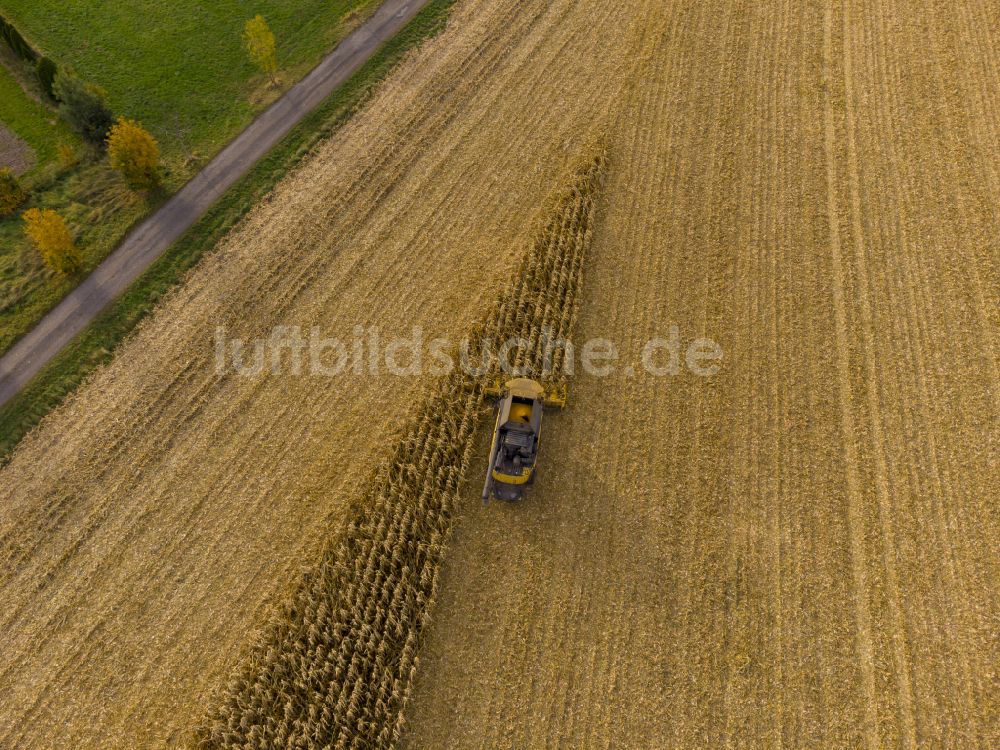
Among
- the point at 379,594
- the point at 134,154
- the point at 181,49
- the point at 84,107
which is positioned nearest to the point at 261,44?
the point at 181,49

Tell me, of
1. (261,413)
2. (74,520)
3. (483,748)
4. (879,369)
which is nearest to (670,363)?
(879,369)

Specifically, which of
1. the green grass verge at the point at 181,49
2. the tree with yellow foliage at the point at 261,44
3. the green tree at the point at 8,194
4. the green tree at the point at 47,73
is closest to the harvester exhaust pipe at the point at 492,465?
the green grass verge at the point at 181,49

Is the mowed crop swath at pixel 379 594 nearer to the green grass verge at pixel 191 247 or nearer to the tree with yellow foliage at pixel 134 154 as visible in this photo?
the green grass verge at pixel 191 247

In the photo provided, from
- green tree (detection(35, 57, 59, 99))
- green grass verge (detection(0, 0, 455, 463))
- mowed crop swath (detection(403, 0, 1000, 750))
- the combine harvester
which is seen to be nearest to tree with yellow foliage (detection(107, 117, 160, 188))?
green grass verge (detection(0, 0, 455, 463))

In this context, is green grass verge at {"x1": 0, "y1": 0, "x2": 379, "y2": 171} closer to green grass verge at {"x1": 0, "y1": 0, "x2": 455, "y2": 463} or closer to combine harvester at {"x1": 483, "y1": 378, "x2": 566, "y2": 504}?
green grass verge at {"x1": 0, "y1": 0, "x2": 455, "y2": 463}

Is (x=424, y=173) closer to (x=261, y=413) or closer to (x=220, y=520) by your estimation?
(x=261, y=413)

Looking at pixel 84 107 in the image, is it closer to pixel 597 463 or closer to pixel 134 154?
pixel 134 154
